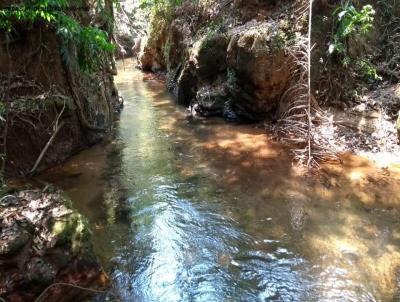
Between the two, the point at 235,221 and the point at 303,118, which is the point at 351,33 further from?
the point at 235,221

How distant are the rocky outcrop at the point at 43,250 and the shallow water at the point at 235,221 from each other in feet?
1.45

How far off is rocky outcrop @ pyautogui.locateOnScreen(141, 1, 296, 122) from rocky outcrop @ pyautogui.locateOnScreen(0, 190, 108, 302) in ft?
15.4

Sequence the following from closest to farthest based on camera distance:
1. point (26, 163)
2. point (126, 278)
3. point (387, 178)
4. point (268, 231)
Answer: point (126, 278), point (268, 231), point (387, 178), point (26, 163)

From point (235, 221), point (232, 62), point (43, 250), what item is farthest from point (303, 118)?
point (43, 250)

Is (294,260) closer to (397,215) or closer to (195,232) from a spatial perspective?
(195,232)

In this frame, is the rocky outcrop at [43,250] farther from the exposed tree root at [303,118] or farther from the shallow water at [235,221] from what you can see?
the exposed tree root at [303,118]

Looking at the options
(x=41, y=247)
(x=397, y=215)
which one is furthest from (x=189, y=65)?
(x=41, y=247)

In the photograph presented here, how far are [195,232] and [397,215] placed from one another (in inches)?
85.1

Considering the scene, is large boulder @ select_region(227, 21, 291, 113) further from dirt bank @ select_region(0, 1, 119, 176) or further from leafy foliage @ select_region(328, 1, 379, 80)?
dirt bank @ select_region(0, 1, 119, 176)

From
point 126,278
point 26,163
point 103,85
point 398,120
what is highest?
point 103,85

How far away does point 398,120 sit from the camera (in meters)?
5.56

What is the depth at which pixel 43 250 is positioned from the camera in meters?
2.80

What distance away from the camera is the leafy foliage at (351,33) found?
6219 millimetres

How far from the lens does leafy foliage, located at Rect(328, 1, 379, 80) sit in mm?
6219
